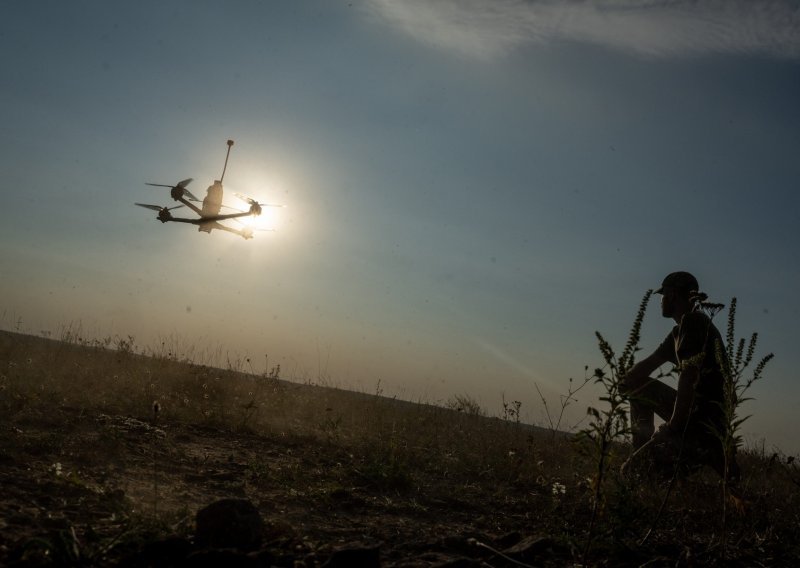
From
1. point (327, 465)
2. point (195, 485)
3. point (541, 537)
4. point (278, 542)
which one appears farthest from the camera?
point (327, 465)

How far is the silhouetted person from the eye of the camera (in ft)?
15.6

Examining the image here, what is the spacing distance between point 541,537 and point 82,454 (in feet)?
10.9

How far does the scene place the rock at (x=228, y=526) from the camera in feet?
8.61

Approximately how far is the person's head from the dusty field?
5.07 feet

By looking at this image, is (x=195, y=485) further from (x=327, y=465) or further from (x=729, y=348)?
(x=729, y=348)

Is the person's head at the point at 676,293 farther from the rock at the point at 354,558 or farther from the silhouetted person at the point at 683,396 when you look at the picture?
the rock at the point at 354,558

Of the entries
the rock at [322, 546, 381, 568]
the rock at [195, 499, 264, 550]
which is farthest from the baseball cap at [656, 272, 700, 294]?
the rock at [195, 499, 264, 550]

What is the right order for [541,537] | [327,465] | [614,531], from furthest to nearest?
[327,465] → [614,531] → [541,537]

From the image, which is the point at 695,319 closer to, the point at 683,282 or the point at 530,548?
the point at 683,282

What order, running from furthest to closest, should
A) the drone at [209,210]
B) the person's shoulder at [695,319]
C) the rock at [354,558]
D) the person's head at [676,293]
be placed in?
the drone at [209,210], the person's head at [676,293], the person's shoulder at [695,319], the rock at [354,558]

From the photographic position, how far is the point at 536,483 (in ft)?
17.0

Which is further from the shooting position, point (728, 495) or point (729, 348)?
point (728, 495)

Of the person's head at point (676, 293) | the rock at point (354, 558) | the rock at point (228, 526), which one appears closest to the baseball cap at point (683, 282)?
the person's head at point (676, 293)

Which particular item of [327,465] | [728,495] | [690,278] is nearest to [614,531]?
[728,495]
